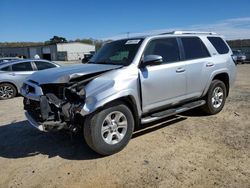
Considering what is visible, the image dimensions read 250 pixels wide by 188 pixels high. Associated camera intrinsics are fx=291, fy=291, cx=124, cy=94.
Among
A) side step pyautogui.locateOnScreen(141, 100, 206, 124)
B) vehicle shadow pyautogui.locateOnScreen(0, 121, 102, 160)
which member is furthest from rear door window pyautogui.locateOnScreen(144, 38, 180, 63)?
vehicle shadow pyautogui.locateOnScreen(0, 121, 102, 160)

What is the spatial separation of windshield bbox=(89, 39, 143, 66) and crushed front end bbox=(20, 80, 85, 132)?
1.19 meters

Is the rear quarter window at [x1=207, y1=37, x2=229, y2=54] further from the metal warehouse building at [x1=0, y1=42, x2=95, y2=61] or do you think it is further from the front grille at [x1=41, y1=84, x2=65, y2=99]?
the metal warehouse building at [x1=0, y1=42, x2=95, y2=61]

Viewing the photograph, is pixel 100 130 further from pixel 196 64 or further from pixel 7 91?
pixel 7 91

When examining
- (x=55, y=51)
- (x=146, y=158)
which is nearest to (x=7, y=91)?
(x=146, y=158)

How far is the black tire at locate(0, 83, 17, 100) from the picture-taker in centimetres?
1162

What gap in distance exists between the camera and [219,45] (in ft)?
23.9

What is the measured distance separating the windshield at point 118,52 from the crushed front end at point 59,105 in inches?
46.8

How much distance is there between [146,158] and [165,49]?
92.0 inches

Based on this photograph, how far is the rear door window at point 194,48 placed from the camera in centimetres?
629

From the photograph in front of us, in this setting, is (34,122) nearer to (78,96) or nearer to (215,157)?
(78,96)

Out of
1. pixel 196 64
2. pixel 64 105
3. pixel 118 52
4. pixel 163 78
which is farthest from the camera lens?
pixel 196 64

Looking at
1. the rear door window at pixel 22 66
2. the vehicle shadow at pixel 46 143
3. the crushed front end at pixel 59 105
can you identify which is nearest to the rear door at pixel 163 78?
the vehicle shadow at pixel 46 143

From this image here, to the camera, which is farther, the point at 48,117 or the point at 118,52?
the point at 118,52

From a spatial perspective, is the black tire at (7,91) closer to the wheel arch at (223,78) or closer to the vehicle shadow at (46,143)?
the vehicle shadow at (46,143)
